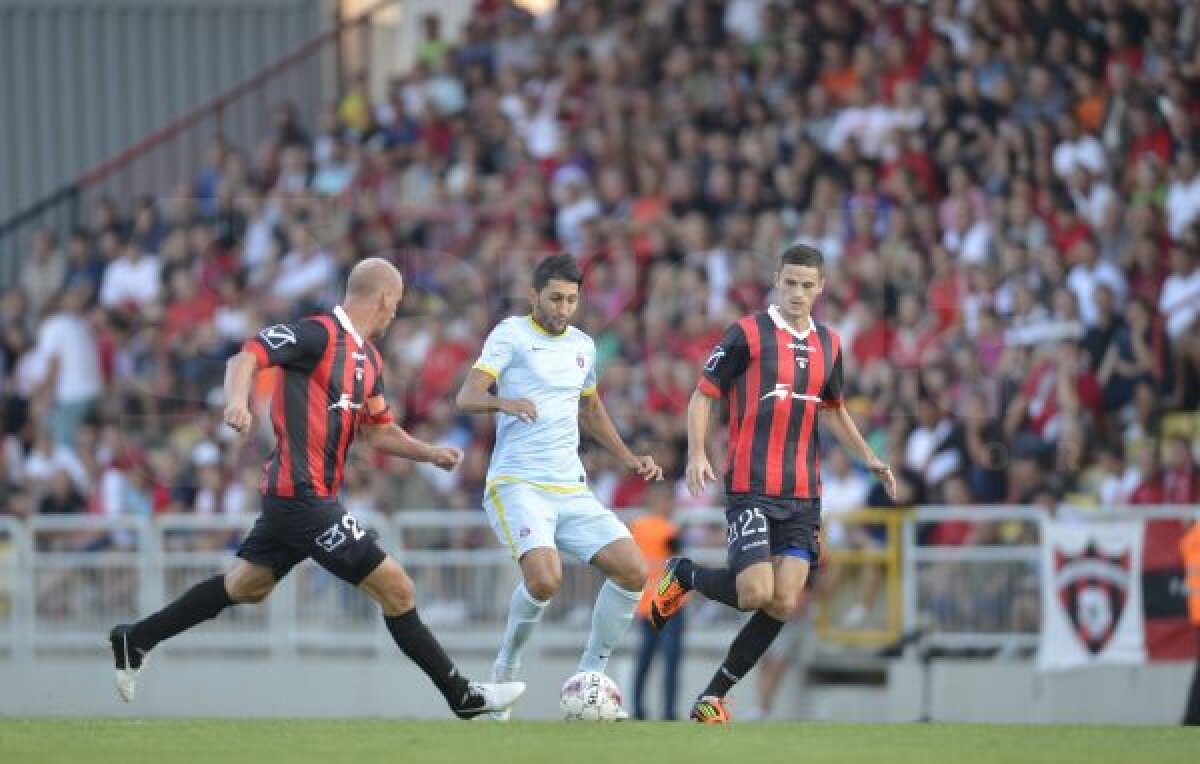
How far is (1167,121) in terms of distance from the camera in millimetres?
20234

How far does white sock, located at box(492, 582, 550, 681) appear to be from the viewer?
1256 centimetres

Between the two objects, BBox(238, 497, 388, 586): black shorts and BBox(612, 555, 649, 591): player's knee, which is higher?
BBox(238, 497, 388, 586): black shorts

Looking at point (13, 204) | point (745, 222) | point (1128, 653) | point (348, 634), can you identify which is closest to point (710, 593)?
point (1128, 653)

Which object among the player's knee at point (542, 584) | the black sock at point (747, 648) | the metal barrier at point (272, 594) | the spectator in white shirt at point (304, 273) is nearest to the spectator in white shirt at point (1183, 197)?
the metal barrier at point (272, 594)

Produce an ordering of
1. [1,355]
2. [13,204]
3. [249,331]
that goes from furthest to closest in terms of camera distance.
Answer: [13,204] → [1,355] → [249,331]

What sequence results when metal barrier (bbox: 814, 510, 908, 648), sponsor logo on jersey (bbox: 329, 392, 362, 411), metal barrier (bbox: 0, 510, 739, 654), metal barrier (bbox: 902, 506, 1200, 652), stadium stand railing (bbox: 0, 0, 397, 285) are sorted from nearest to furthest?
sponsor logo on jersey (bbox: 329, 392, 362, 411) < metal barrier (bbox: 902, 506, 1200, 652) < metal barrier (bbox: 814, 510, 908, 648) < metal barrier (bbox: 0, 510, 739, 654) < stadium stand railing (bbox: 0, 0, 397, 285)

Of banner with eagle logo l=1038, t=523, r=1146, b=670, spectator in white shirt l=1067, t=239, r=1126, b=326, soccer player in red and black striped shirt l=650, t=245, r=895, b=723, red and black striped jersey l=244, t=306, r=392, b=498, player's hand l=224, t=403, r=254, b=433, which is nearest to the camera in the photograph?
player's hand l=224, t=403, r=254, b=433

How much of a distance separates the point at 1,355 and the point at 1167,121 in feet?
36.7

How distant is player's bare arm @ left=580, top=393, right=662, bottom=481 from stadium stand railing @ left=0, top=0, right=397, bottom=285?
14148mm

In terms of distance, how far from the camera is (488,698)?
12398mm

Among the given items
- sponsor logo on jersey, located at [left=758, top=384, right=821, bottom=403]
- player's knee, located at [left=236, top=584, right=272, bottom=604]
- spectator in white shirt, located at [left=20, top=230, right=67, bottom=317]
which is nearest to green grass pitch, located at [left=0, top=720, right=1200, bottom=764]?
player's knee, located at [left=236, top=584, right=272, bottom=604]

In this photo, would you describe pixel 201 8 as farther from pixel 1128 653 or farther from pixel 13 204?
pixel 1128 653

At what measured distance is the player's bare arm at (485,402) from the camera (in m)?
12.3

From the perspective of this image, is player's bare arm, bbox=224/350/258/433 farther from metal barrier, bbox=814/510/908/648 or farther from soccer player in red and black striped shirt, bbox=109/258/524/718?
metal barrier, bbox=814/510/908/648
